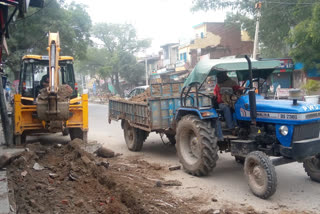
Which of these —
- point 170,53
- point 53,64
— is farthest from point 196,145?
point 170,53

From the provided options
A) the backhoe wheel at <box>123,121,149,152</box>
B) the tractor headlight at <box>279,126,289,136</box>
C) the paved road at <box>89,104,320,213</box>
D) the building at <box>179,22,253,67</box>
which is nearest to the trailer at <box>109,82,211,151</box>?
the backhoe wheel at <box>123,121,149,152</box>

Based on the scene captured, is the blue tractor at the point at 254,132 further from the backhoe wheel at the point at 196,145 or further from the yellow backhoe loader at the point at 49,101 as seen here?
the yellow backhoe loader at the point at 49,101

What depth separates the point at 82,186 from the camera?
228 inches

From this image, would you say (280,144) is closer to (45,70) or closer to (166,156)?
(166,156)

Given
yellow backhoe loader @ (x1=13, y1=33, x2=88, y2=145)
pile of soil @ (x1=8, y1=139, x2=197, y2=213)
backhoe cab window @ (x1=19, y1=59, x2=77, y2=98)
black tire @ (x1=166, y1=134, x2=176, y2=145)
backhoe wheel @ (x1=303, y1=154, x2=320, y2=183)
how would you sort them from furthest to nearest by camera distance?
backhoe cab window @ (x1=19, y1=59, x2=77, y2=98), black tire @ (x1=166, y1=134, x2=176, y2=145), yellow backhoe loader @ (x1=13, y1=33, x2=88, y2=145), backhoe wheel @ (x1=303, y1=154, x2=320, y2=183), pile of soil @ (x1=8, y1=139, x2=197, y2=213)

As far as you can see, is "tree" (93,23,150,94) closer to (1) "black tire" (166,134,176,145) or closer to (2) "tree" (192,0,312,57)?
(2) "tree" (192,0,312,57)

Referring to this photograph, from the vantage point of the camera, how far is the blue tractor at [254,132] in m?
5.43

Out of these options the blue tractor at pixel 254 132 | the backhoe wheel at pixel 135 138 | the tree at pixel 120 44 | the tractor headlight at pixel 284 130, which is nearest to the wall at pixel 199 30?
the tree at pixel 120 44

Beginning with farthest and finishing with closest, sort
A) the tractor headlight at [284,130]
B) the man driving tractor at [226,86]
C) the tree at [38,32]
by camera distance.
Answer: the tree at [38,32] < the man driving tractor at [226,86] < the tractor headlight at [284,130]

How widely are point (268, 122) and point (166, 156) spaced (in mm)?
3705

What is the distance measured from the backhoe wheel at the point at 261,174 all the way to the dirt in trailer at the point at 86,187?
20.9 inches

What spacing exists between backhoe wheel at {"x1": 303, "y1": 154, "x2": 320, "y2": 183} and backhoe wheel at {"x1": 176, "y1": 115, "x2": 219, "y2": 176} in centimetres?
165

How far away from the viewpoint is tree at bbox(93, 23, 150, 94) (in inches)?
1869

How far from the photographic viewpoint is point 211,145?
21.2 feet
